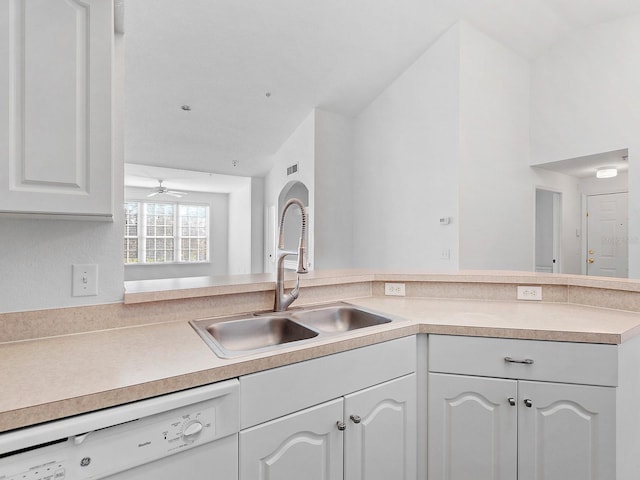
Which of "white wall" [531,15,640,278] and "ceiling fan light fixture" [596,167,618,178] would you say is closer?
"white wall" [531,15,640,278]

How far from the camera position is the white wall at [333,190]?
190 inches

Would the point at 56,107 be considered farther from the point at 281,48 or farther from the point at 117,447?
the point at 281,48

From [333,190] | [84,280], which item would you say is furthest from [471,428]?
[333,190]

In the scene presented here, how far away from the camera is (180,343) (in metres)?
1.10

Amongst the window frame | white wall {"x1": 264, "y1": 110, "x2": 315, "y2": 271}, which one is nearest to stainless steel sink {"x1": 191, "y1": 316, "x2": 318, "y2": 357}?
white wall {"x1": 264, "y1": 110, "x2": 315, "y2": 271}

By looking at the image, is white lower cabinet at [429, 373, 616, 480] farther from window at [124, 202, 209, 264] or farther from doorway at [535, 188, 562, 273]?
window at [124, 202, 209, 264]

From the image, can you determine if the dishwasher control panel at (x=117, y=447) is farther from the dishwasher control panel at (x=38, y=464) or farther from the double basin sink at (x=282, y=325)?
the double basin sink at (x=282, y=325)

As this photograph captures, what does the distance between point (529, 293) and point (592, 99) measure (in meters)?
3.83

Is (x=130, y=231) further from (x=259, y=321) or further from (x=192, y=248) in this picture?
(x=259, y=321)

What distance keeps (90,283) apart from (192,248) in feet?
28.5

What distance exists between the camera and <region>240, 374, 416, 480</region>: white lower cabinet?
0.98 metres

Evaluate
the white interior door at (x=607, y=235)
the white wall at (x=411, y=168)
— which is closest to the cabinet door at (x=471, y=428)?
the white wall at (x=411, y=168)

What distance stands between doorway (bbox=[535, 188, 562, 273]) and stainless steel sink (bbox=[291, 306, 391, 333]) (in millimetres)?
4912

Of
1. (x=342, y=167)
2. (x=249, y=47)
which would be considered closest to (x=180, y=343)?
(x=249, y=47)
